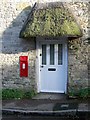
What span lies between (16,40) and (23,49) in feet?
1.58

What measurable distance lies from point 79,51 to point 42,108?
2.86 meters

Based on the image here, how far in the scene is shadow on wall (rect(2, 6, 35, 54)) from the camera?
493 inches

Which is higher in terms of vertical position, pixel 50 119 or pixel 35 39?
pixel 35 39

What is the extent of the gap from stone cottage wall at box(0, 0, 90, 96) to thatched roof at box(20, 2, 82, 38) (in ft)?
1.86

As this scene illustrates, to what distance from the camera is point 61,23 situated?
37.5ft

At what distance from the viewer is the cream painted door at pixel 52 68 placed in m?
12.8

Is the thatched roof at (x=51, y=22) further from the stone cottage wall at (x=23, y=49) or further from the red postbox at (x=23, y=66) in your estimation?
the red postbox at (x=23, y=66)

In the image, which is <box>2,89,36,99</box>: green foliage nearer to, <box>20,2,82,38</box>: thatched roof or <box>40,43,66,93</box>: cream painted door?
<box>40,43,66,93</box>: cream painted door

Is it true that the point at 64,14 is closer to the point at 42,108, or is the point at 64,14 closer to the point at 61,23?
the point at 61,23

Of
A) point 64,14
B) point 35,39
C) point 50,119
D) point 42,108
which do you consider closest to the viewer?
point 50,119

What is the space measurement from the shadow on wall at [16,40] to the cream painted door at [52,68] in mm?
723

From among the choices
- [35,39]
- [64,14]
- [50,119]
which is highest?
[64,14]

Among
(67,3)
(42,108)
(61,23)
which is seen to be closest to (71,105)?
(42,108)

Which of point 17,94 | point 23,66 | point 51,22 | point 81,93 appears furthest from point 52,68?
point 51,22
